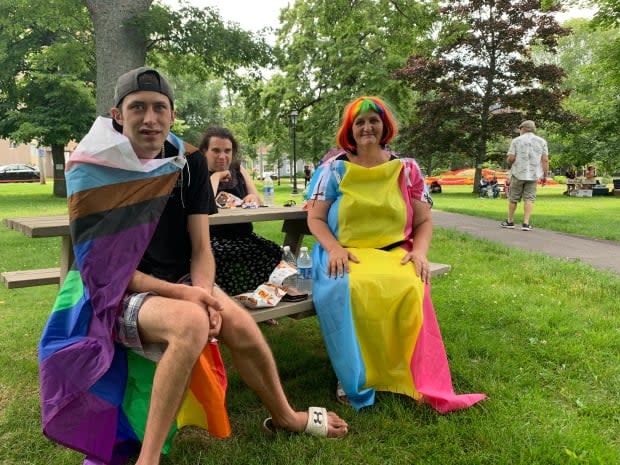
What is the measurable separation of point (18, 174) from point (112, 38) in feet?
133

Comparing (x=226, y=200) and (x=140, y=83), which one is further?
(x=226, y=200)

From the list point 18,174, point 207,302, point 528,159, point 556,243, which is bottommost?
point 556,243

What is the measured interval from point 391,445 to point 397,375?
0.43m

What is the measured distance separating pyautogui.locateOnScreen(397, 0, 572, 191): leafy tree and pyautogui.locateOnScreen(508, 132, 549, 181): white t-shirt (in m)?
15.0

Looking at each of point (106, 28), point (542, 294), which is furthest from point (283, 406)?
point (106, 28)

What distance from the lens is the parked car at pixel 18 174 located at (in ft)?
136

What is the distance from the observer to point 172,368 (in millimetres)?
2021

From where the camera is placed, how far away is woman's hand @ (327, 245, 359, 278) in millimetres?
2818

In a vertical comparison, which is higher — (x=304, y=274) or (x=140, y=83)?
(x=140, y=83)

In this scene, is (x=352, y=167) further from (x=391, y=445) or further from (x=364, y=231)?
(x=391, y=445)

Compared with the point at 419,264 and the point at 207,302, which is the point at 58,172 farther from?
the point at 207,302

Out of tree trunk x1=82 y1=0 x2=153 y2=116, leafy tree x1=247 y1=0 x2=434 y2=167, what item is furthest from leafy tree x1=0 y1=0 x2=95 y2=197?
tree trunk x1=82 y1=0 x2=153 y2=116

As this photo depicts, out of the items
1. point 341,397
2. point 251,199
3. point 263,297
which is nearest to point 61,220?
point 263,297

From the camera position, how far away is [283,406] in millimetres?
2418
